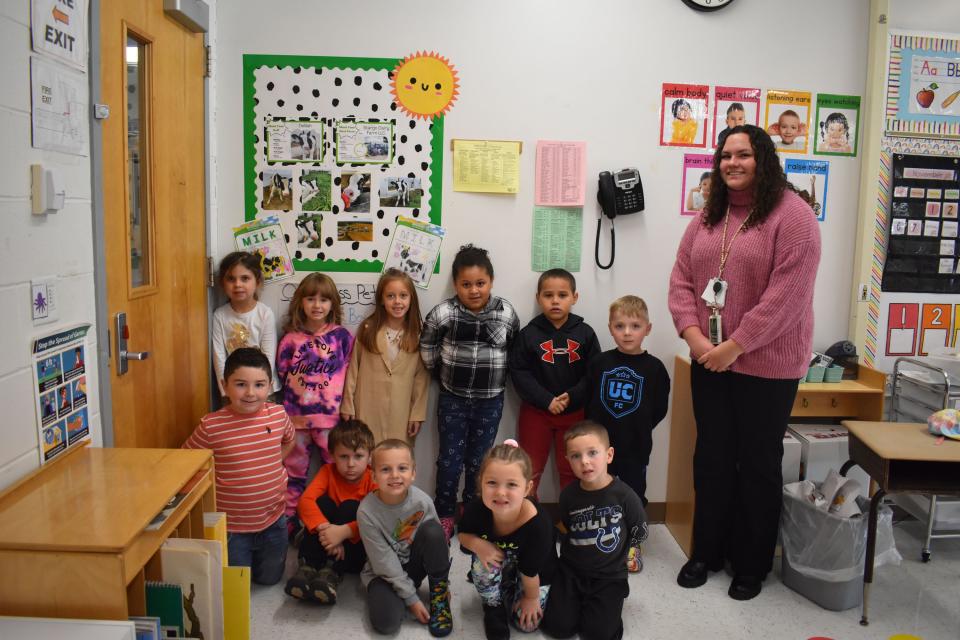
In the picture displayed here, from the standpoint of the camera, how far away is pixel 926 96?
3.03 m

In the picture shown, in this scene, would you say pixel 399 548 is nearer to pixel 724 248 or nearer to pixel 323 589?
pixel 323 589

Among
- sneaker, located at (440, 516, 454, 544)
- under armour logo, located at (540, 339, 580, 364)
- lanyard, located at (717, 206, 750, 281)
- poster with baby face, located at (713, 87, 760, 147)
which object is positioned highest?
poster with baby face, located at (713, 87, 760, 147)

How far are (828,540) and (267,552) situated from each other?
194 centimetres

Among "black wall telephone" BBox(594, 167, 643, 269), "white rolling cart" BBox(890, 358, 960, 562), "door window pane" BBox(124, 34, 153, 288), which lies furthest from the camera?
"black wall telephone" BBox(594, 167, 643, 269)

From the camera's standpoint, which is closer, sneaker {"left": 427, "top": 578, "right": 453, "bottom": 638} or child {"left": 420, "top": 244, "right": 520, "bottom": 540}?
sneaker {"left": 427, "top": 578, "right": 453, "bottom": 638}

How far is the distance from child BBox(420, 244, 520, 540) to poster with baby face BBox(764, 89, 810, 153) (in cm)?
133

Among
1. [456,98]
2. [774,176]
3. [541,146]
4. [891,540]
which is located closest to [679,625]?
[891,540]

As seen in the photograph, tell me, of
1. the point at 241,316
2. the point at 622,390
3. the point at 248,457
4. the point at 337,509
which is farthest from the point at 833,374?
the point at 241,316

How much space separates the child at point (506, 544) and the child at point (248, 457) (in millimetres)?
723

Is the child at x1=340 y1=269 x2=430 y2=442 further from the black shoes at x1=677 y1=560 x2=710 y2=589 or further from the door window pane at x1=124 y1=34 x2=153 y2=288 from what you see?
the black shoes at x1=677 y1=560 x2=710 y2=589

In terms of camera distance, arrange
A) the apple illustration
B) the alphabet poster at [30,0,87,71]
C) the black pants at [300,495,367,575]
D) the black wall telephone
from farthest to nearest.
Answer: the apple illustration < the black wall telephone < the black pants at [300,495,367,575] < the alphabet poster at [30,0,87,71]

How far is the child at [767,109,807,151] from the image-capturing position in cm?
299

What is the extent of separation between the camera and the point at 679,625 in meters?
2.35

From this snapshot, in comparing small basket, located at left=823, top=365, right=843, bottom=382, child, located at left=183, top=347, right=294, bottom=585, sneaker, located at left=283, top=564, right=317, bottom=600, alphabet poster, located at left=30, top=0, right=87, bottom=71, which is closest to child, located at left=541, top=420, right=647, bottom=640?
sneaker, located at left=283, top=564, right=317, bottom=600
